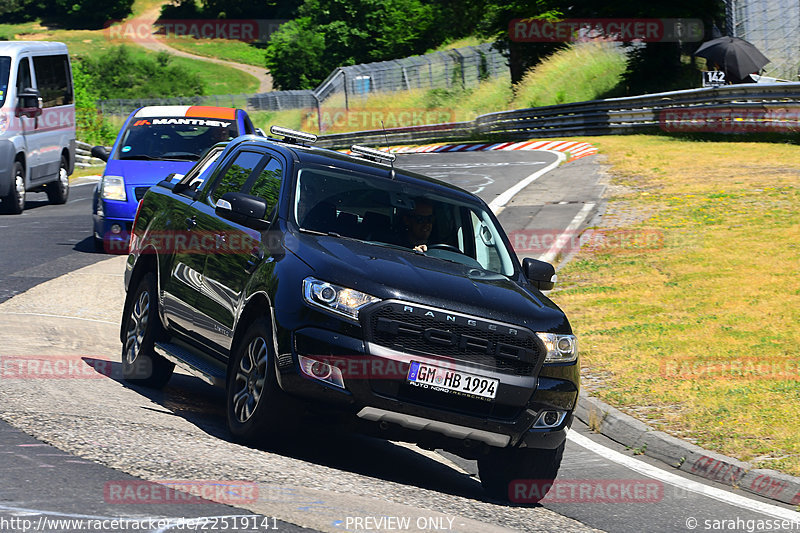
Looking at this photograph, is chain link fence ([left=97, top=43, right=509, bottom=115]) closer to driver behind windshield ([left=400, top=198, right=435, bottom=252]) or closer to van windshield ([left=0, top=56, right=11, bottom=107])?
van windshield ([left=0, top=56, right=11, bottom=107])

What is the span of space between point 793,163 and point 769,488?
1810 cm

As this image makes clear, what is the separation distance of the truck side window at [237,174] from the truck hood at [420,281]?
1249 millimetres

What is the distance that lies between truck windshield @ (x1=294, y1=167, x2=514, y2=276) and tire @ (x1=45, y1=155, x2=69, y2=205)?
15806mm

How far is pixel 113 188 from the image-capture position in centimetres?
1528

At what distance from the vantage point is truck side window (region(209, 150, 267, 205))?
321 inches

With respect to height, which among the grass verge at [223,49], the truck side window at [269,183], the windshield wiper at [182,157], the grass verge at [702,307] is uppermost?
the grass verge at [223,49]

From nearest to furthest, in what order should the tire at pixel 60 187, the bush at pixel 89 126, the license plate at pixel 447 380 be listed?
the license plate at pixel 447 380
the tire at pixel 60 187
the bush at pixel 89 126

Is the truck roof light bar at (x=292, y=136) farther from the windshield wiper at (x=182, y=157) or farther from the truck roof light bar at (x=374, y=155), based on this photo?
the windshield wiper at (x=182, y=157)

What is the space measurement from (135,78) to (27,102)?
322 ft

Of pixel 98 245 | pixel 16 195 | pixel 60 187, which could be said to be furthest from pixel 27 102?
pixel 98 245

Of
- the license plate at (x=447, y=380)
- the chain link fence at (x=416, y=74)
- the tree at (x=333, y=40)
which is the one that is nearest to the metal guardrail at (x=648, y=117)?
the chain link fence at (x=416, y=74)

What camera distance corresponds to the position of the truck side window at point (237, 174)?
26.8ft

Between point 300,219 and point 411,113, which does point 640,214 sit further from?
point 411,113

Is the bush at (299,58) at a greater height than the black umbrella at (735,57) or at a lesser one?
greater
